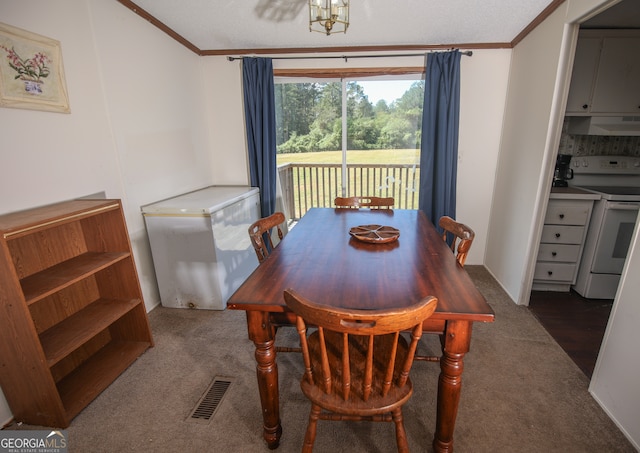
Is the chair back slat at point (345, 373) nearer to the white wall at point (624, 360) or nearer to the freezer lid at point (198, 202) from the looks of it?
the white wall at point (624, 360)

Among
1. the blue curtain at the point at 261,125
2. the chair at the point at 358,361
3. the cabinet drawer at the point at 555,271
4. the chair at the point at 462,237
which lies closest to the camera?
the chair at the point at 358,361

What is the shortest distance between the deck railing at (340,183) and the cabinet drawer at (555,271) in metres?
1.40

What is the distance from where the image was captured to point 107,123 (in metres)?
2.10

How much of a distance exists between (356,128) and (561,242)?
7.46 ft

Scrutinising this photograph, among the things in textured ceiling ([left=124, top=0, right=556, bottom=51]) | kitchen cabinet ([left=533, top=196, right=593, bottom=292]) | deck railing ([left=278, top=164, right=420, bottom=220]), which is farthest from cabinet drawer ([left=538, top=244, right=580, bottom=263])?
textured ceiling ([left=124, top=0, right=556, bottom=51])

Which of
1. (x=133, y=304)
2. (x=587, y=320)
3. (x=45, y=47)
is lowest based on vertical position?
(x=587, y=320)

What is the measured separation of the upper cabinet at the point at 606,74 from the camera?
96.9 inches

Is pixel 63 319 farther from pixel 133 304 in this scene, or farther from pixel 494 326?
pixel 494 326

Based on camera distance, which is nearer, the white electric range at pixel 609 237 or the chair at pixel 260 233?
the chair at pixel 260 233

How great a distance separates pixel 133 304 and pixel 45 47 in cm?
159

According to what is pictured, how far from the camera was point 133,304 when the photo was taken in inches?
78.0

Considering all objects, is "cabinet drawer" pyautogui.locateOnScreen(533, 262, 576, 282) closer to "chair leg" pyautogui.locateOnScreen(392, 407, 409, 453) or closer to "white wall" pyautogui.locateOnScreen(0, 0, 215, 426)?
"chair leg" pyautogui.locateOnScreen(392, 407, 409, 453)

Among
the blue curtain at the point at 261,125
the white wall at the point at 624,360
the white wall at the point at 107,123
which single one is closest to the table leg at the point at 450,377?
the white wall at the point at 624,360

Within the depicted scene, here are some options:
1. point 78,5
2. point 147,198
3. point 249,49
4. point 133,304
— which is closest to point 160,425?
point 133,304
